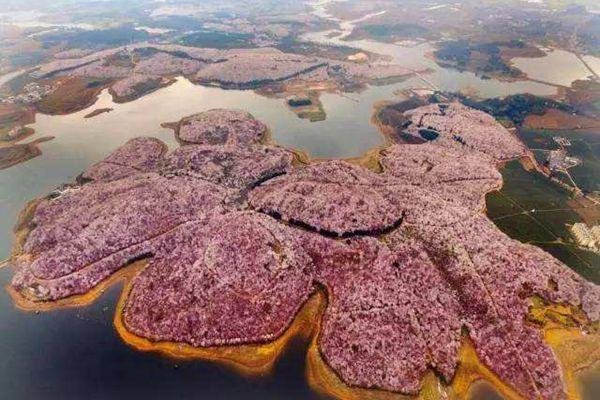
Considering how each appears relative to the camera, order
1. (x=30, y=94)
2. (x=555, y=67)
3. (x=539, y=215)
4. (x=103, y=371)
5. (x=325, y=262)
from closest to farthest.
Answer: (x=103, y=371), (x=325, y=262), (x=539, y=215), (x=30, y=94), (x=555, y=67)

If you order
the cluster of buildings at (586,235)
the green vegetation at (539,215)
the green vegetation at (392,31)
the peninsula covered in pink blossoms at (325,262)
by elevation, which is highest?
the peninsula covered in pink blossoms at (325,262)

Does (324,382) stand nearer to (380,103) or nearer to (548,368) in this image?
(548,368)

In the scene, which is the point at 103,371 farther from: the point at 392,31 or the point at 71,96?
the point at 392,31

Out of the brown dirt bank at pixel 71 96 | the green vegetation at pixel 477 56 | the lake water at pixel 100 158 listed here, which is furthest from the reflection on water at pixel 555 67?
the brown dirt bank at pixel 71 96

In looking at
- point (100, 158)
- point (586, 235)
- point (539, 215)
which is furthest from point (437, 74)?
point (100, 158)

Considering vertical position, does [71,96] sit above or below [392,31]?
above

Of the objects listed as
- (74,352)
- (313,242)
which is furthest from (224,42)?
(74,352)

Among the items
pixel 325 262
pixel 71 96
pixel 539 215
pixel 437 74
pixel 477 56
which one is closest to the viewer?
pixel 325 262

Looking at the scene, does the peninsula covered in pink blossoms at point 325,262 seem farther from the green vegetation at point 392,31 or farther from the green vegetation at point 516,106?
the green vegetation at point 392,31
